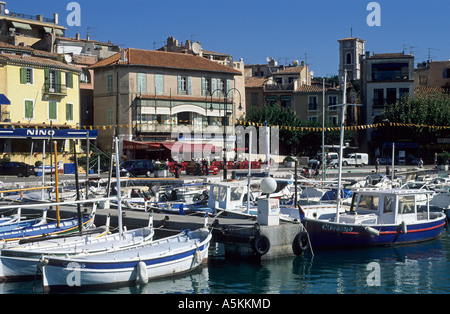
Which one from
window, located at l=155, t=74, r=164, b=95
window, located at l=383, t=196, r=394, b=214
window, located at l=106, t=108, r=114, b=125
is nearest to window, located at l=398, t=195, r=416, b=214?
window, located at l=383, t=196, r=394, b=214

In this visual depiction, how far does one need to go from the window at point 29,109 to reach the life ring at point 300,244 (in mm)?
37195

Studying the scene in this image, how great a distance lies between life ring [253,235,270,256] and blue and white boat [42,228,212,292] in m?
2.19

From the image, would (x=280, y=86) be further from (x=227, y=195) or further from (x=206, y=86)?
(x=227, y=195)

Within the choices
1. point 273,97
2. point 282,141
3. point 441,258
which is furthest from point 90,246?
point 273,97

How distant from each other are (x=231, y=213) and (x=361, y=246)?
18.9 ft

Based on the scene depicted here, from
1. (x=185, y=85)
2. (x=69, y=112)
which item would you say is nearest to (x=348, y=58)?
(x=185, y=85)

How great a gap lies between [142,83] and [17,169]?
17089 mm

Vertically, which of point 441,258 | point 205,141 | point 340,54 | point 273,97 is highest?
point 340,54

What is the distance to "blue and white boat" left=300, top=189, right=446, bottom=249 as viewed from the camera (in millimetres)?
26750

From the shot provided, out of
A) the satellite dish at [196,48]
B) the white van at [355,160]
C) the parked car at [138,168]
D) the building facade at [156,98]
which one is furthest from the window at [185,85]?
the white van at [355,160]

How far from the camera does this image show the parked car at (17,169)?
49031 millimetres

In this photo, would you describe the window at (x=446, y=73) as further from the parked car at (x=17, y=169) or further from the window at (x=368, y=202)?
the window at (x=368, y=202)
